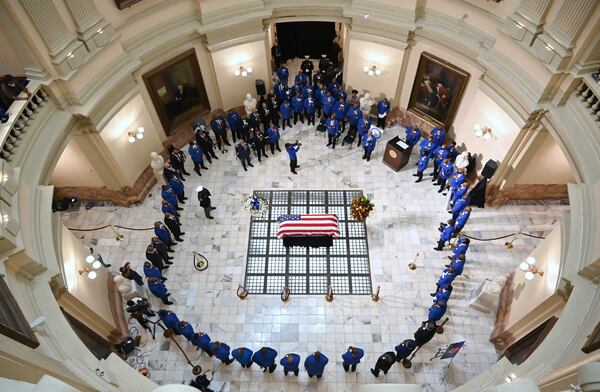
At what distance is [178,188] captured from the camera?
13336 mm

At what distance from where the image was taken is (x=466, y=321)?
11.4 meters

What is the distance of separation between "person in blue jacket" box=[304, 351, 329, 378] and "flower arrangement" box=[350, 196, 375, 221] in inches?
175

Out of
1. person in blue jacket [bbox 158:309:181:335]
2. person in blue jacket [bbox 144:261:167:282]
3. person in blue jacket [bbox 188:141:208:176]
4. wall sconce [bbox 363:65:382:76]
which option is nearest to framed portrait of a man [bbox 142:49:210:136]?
person in blue jacket [bbox 188:141:208:176]

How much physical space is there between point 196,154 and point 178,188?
132 centimetres

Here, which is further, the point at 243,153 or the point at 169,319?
the point at 243,153

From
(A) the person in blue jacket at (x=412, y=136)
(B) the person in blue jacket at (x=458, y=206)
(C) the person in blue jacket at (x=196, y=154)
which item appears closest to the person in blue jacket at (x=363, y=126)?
(A) the person in blue jacket at (x=412, y=136)

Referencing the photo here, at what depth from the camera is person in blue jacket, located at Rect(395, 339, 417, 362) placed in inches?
390

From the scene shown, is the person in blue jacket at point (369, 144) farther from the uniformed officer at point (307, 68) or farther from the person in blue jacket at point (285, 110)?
the uniformed officer at point (307, 68)

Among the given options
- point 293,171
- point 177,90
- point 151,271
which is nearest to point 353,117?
point 293,171

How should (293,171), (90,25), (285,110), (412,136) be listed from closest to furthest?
(90,25), (412,136), (293,171), (285,110)

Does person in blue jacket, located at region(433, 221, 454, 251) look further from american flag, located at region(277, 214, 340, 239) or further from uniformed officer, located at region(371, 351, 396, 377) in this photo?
uniformed officer, located at region(371, 351, 396, 377)

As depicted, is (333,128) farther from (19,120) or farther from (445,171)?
(19,120)

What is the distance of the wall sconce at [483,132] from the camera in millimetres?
12750

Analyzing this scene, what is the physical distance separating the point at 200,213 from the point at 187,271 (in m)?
2.10
